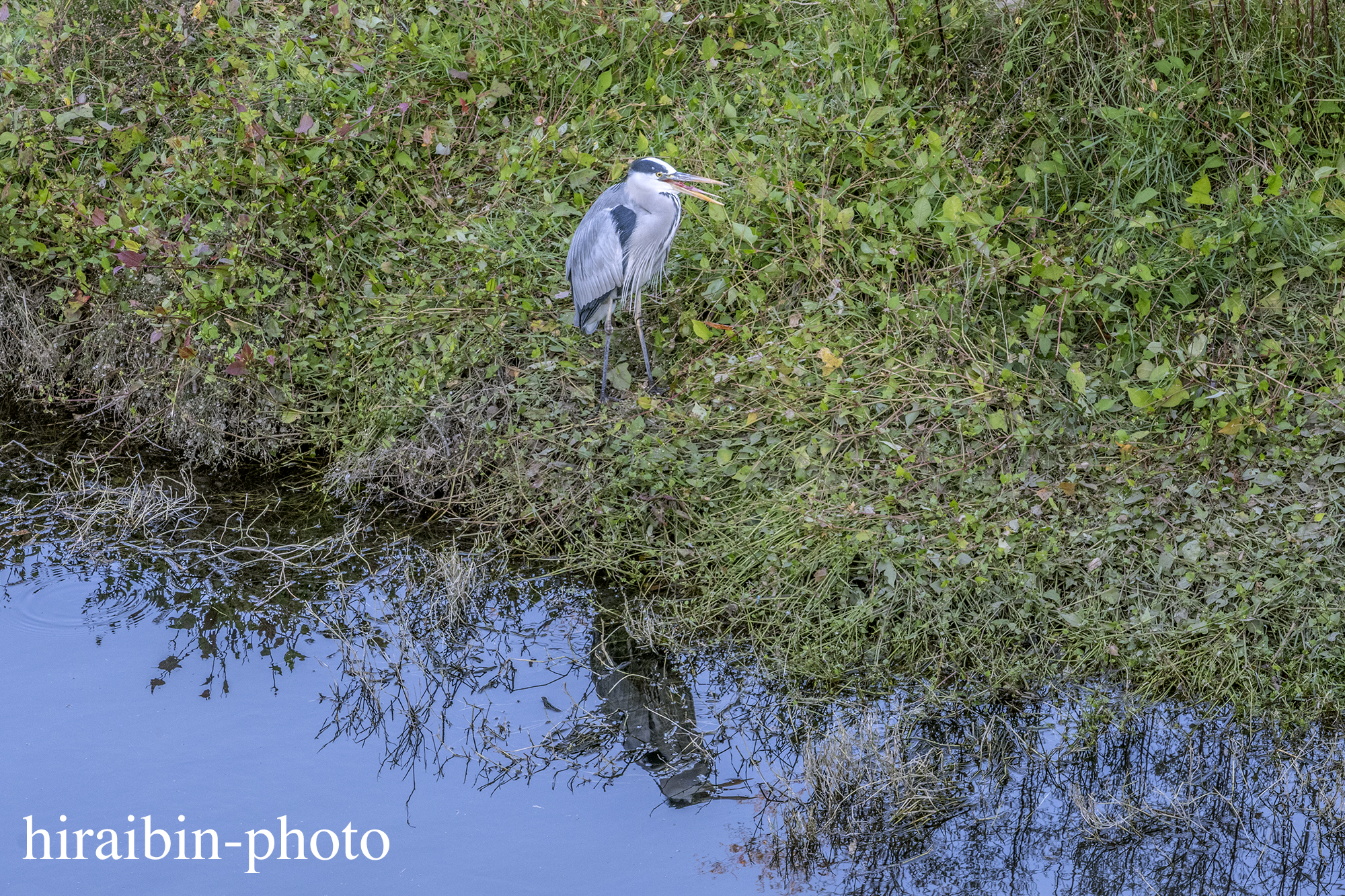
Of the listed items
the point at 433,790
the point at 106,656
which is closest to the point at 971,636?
the point at 433,790

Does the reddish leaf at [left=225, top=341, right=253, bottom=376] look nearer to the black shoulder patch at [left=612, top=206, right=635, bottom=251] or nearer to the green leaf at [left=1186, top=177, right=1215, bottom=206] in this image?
the black shoulder patch at [left=612, top=206, right=635, bottom=251]

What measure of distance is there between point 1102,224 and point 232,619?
378 cm

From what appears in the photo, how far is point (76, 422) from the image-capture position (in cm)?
525

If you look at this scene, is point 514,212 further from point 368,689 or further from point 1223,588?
point 1223,588

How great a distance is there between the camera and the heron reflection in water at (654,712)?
10.9 feet

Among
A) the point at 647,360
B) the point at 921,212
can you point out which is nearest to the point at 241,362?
the point at 647,360

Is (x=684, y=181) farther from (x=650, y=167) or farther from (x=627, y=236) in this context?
(x=627, y=236)

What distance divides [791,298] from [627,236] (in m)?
0.75

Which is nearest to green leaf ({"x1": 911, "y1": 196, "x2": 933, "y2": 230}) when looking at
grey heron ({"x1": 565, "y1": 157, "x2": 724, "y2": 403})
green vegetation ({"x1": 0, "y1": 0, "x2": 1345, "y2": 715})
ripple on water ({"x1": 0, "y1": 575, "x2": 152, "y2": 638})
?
green vegetation ({"x1": 0, "y1": 0, "x2": 1345, "y2": 715})

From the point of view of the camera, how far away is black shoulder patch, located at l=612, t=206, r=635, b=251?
4.30 m

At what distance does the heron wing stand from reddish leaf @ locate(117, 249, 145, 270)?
197 cm

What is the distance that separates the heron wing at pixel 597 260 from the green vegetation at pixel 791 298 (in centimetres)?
31

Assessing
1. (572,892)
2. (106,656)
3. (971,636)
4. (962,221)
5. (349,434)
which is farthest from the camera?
(349,434)

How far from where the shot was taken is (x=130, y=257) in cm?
480
